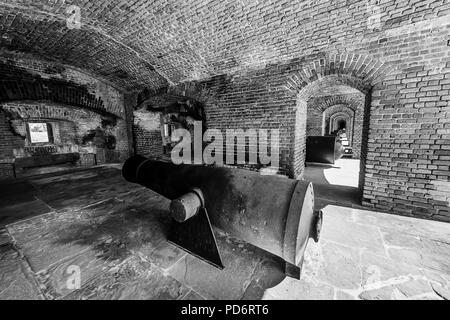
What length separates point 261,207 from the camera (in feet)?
5.77

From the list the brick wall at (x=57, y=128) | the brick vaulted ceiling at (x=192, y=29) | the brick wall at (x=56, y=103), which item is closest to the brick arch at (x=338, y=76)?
the brick vaulted ceiling at (x=192, y=29)

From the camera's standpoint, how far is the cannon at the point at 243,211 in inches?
65.5

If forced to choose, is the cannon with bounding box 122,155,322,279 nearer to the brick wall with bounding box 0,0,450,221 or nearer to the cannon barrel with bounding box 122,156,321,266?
the cannon barrel with bounding box 122,156,321,266

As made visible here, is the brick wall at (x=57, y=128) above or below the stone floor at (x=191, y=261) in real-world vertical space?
above

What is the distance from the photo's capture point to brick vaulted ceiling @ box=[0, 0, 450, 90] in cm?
323

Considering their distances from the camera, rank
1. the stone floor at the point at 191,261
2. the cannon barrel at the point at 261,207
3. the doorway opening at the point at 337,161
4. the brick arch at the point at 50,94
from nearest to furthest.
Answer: the cannon barrel at the point at 261,207, the stone floor at the point at 191,261, the doorway opening at the point at 337,161, the brick arch at the point at 50,94

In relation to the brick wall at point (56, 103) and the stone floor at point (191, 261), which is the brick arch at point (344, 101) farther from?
the brick wall at point (56, 103)

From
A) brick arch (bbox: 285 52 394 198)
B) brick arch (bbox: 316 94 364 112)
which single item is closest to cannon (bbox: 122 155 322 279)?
brick arch (bbox: 285 52 394 198)

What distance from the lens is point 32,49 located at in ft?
17.3

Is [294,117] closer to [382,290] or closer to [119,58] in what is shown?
[382,290]

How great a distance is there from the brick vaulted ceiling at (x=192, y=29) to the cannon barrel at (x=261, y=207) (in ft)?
10.0

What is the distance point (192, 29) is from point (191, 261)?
14.1ft
